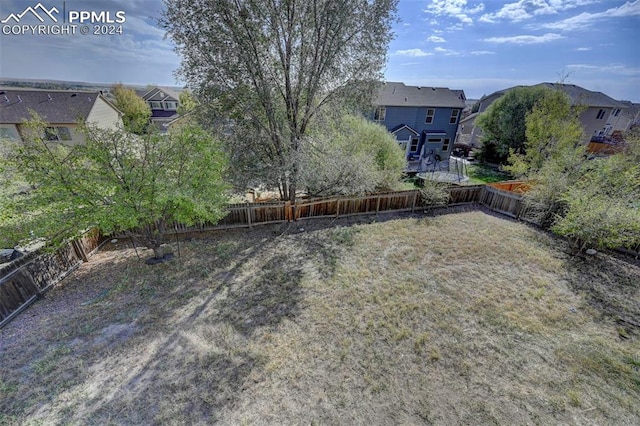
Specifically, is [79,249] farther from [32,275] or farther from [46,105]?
[46,105]

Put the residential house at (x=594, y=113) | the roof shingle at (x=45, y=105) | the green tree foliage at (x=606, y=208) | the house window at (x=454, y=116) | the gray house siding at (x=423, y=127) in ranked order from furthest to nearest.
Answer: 1. the residential house at (x=594, y=113)
2. the house window at (x=454, y=116)
3. the gray house siding at (x=423, y=127)
4. the roof shingle at (x=45, y=105)
5. the green tree foliage at (x=606, y=208)

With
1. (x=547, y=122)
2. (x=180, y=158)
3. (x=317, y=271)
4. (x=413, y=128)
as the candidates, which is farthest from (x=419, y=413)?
(x=413, y=128)

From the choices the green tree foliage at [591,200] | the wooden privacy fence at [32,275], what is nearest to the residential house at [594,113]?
the green tree foliage at [591,200]

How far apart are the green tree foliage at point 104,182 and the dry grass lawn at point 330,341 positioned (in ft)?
6.22

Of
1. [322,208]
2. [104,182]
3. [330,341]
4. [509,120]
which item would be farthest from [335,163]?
[509,120]

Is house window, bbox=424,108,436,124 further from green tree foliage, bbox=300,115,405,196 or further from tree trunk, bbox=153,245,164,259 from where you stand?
tree trunk, bbox=153,245,164,259

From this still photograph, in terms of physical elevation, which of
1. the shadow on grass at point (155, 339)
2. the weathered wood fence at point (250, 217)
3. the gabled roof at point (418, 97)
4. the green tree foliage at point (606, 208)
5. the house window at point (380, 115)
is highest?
the gabled roof at point (418, 97)

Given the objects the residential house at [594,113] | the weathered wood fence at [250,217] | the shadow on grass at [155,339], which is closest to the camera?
the shadow on grass at [155,339]

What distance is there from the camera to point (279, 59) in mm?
9875

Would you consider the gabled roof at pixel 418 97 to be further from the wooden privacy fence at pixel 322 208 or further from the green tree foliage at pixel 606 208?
the green tree foliage at pixel 606 208

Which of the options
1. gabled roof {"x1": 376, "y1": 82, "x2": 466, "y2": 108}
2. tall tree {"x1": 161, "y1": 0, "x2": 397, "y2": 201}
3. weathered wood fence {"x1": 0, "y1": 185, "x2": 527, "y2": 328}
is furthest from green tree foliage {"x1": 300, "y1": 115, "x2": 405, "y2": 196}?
gabled roof {"x1": 376, "y1": 82, "x2": 466, "y2": 108}

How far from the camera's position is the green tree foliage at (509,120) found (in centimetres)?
2173

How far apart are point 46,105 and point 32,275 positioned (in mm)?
26309

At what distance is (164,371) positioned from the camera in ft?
15.8
